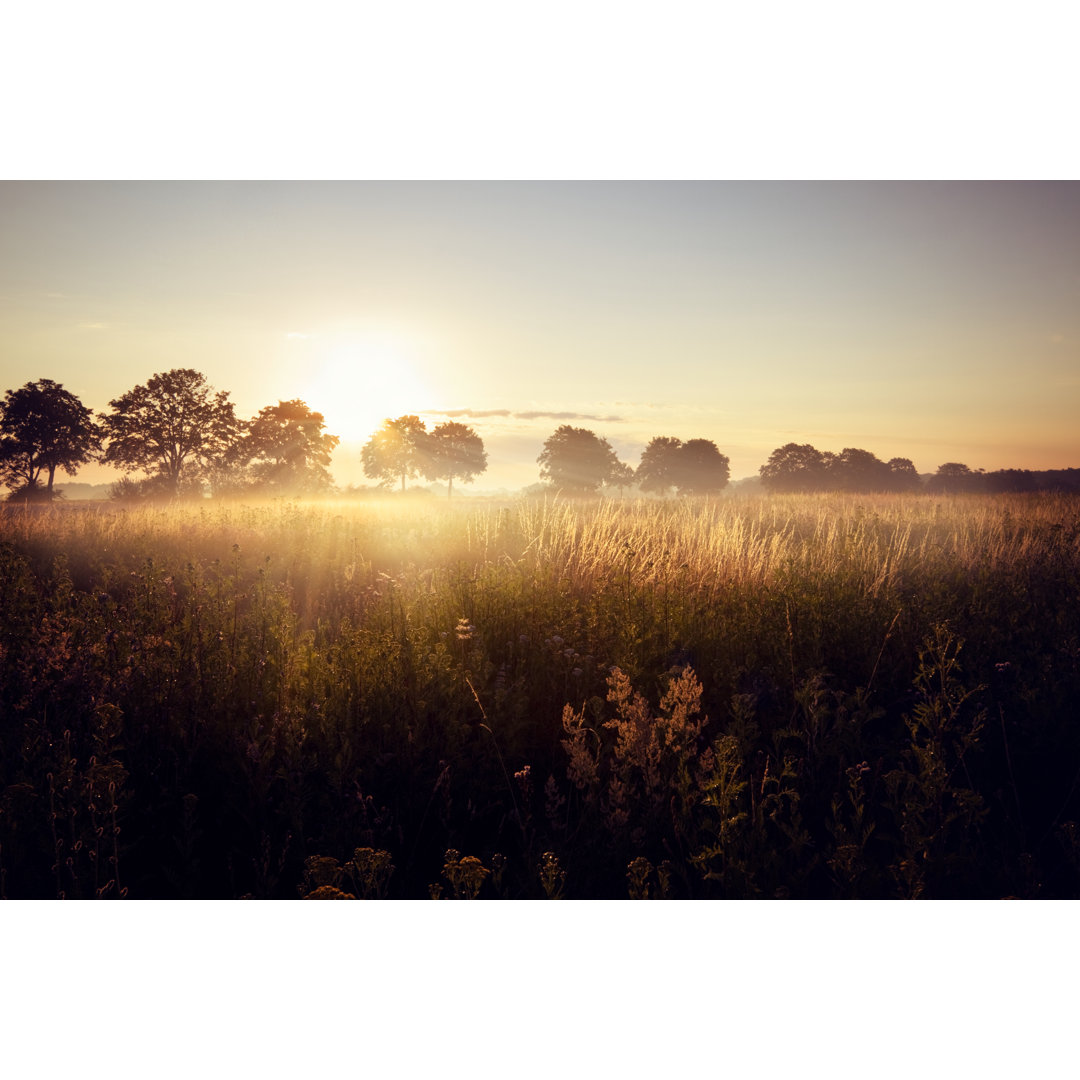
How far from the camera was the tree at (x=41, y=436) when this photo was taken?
184 inches

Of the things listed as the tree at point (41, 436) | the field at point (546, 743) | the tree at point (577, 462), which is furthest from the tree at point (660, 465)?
the tree at point (41, 436)

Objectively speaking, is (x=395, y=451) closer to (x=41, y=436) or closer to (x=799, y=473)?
(x=41, y=436)

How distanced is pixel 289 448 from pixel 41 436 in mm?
2870

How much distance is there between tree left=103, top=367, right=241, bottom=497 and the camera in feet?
17.1

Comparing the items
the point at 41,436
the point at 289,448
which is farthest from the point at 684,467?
the point at 41,436

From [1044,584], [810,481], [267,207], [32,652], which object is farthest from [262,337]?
[810,481]

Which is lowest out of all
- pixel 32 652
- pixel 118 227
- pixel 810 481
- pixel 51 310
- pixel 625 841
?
pixel 625 841

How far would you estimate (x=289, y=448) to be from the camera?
772 centimetres

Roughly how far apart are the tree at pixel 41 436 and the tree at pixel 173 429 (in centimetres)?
21

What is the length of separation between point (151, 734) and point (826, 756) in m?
3.33

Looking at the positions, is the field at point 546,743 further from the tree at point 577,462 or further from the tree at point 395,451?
the tree at point 395,451

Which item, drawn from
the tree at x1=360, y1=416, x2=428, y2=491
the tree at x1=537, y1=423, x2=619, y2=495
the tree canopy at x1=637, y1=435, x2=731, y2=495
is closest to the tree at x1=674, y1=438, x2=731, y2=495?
the tree canopy at x1=637, y1=435, x2=731, y2=495

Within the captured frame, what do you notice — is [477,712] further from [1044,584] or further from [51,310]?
[1044,584]

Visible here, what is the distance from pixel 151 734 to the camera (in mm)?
3070
